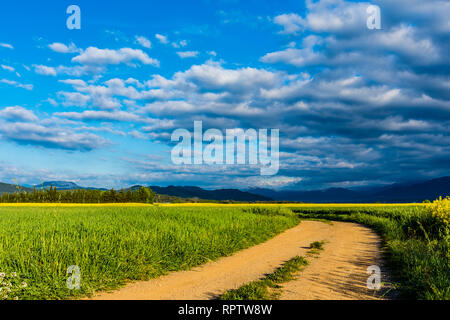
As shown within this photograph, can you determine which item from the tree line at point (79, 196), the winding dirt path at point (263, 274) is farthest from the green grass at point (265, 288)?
the tree line at point (79, 196)

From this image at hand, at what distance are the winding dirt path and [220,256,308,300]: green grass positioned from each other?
0.25 metres

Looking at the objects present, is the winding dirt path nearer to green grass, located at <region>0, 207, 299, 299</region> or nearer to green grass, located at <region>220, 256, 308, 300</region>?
green grass, located at <region>220, 256, 308, 300</region>

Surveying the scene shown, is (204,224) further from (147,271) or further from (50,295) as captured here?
(50,295)

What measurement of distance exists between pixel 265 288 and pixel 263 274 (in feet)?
5.40

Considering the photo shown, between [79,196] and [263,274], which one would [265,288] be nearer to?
[263,274]

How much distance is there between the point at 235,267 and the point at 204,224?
203 inches

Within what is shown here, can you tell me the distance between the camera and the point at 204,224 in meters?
14.2

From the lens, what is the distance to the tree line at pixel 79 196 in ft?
207

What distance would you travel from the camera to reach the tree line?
63.2 meters

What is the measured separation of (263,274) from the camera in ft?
27.6

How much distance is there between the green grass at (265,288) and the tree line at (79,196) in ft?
206

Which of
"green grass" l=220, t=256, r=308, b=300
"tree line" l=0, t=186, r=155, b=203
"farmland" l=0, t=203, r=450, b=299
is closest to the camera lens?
"green grass" l=220, t=256, r=308, b=300

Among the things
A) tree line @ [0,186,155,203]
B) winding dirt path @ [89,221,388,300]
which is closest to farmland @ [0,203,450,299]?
winding dirt path @ [89,221,388,300]
